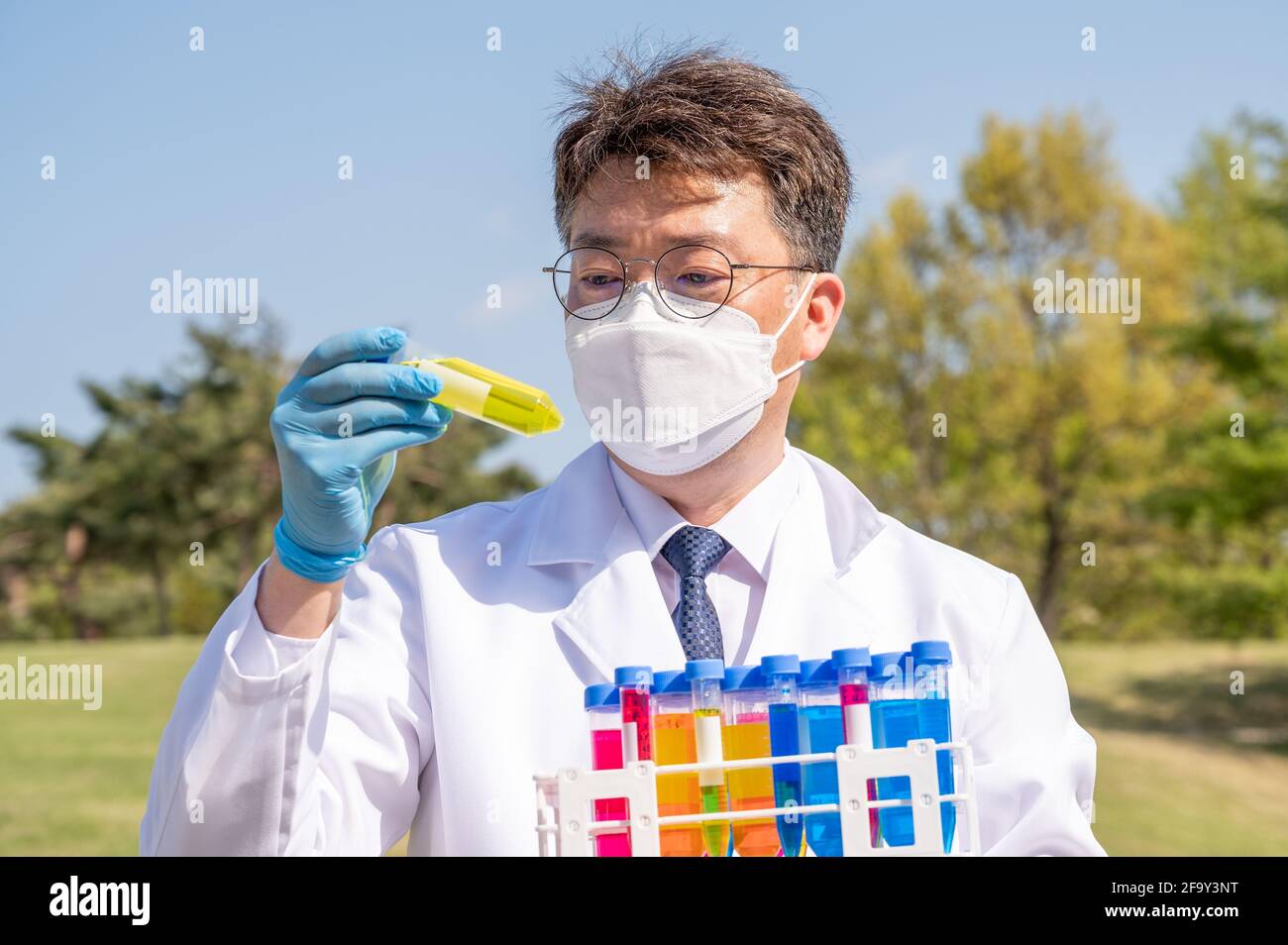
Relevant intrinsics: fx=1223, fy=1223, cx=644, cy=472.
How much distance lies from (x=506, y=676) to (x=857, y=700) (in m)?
0.96

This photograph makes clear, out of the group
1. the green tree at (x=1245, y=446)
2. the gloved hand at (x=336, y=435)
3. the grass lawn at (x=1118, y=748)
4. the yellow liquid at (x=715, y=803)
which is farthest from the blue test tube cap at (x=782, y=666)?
the green tree at (x=1245, y=446)

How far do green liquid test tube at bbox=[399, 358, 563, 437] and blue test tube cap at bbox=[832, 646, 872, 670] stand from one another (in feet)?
2.22

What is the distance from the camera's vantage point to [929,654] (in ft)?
5.92

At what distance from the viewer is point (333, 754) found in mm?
2354

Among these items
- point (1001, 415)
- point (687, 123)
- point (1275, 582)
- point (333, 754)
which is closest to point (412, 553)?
point (333, 754)

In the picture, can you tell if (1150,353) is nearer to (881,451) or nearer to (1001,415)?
(1001,415)

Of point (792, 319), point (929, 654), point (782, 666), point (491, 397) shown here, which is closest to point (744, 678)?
point (782, 666)

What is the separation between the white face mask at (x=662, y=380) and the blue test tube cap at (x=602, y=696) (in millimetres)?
885

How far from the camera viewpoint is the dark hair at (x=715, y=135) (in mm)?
2645

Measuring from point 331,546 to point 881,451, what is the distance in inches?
860

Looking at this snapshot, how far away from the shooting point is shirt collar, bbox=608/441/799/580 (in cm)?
272

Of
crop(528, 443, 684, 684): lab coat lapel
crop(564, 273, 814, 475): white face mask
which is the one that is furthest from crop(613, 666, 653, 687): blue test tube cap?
crop(564, 273, 814, 475): white face mask

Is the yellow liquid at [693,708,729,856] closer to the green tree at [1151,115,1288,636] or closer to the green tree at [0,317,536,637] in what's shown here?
the green tree at [1151,115,1288,636]

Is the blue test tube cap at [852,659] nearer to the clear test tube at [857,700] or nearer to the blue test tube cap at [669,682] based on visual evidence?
the clear test tube at [857,700]
